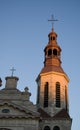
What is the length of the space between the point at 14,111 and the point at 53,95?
271 inches

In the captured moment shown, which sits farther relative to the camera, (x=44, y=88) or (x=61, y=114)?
(x=44, y=88)

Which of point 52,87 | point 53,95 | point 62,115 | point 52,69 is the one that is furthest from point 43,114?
point 52,69

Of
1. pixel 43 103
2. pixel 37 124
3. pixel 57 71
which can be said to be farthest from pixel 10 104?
pixel 57 71

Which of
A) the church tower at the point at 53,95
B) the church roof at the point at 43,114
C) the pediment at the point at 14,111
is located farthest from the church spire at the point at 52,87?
the pediment at the point at 14,111

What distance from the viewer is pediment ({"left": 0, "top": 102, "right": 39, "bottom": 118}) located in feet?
120

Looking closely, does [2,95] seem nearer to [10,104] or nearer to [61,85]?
[10,104]

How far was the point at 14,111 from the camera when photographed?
37250 mm

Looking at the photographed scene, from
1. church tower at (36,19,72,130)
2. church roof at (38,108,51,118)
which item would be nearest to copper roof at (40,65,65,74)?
church tower at (36,19,72,130)

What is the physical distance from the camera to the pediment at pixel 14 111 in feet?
120

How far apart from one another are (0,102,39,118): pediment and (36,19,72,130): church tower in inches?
96.6

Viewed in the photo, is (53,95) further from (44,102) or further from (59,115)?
(59,115)

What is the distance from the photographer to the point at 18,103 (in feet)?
124

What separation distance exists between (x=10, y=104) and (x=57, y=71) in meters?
9.46

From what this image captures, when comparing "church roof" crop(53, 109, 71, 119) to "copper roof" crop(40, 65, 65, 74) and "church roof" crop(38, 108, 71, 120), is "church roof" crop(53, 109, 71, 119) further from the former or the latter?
"copper roof" crop(40, 65, 65, 74)
